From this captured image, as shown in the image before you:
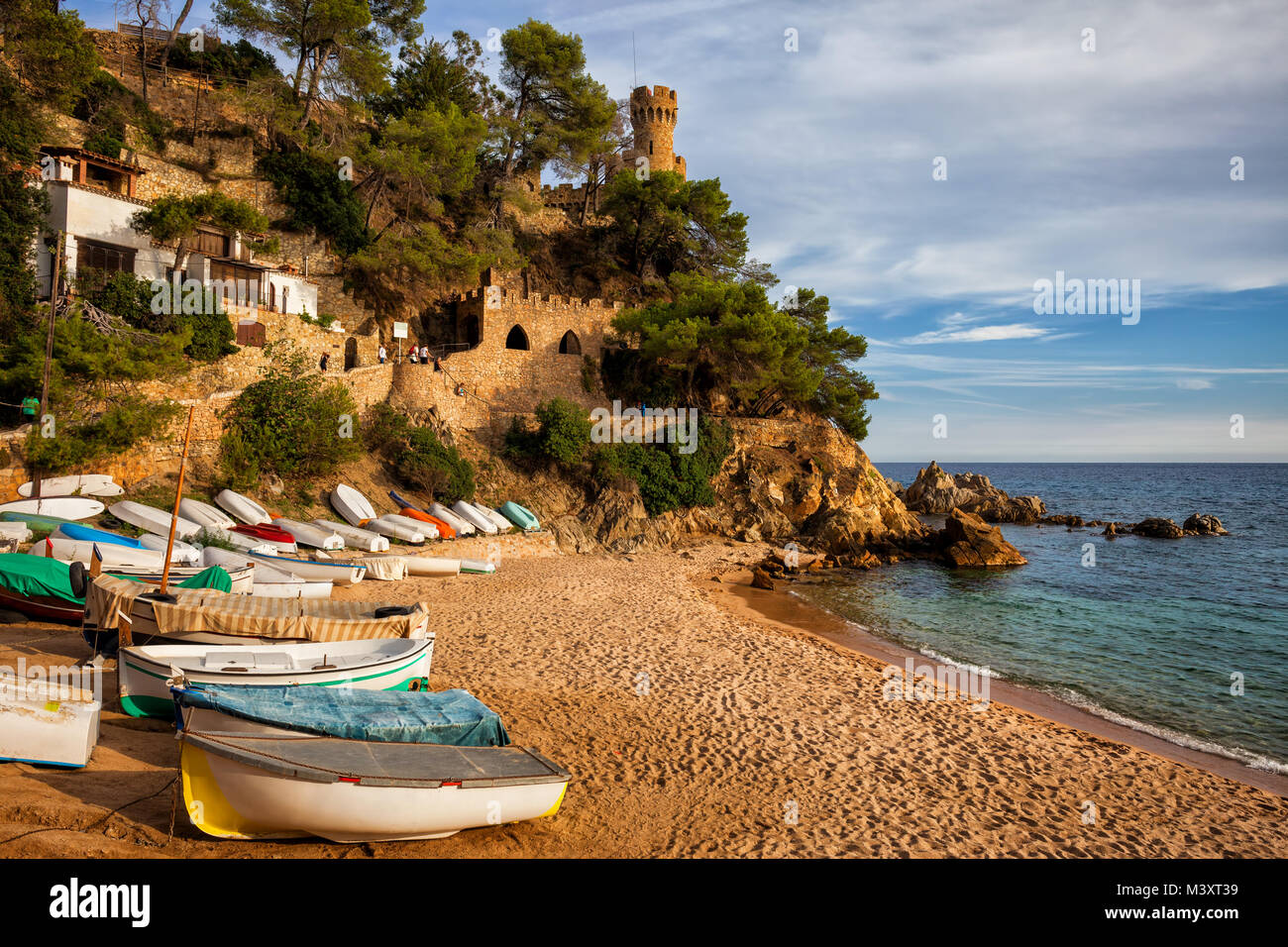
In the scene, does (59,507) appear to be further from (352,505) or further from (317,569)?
(352,505)

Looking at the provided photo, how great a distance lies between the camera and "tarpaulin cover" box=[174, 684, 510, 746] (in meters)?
5.96

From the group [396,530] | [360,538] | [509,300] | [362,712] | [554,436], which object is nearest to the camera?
[362,712]

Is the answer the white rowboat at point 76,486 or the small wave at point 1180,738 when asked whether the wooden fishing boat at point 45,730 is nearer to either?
the white rowboat at point 76,486

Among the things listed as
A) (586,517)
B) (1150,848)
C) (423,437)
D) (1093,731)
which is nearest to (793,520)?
(586,517)

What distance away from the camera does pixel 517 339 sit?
2678 centimetres

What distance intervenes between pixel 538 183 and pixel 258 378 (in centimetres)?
2191

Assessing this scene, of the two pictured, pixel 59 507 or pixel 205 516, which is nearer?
pixel 59 507

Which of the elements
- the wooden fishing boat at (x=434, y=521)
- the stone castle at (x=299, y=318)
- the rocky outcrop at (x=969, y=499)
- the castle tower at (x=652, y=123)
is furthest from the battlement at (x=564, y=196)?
the rocky outcrop at (x=969, y=499)

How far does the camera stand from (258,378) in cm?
1938

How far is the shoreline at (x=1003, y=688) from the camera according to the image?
9.24 metres

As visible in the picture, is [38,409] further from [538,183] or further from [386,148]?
[538,183]

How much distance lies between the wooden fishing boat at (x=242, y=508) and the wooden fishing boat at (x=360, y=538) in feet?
4.42

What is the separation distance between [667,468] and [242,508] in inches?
557

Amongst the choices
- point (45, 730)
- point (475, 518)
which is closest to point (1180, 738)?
point (45, 730)
